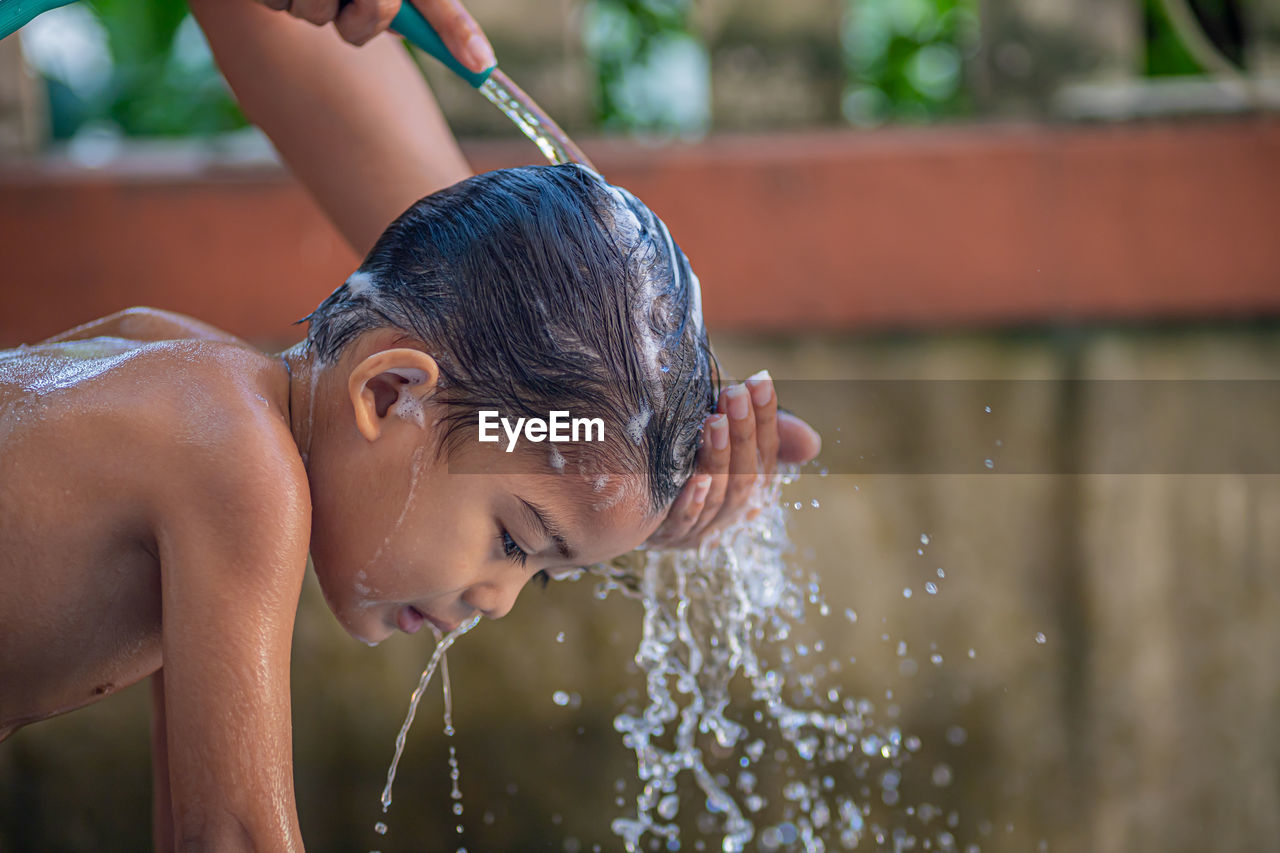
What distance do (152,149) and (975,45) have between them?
1547 millimetres

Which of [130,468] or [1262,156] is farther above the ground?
[130,468]

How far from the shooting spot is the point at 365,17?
3.95 feet

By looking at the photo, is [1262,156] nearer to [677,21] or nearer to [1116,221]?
[1116,221]

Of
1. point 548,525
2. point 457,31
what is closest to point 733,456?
point 548,525

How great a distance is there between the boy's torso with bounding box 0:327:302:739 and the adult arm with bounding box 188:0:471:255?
1.36ft

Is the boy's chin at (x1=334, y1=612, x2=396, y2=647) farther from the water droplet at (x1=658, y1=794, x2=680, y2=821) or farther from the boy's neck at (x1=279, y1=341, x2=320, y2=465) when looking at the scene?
the water droplet at (x1=658, y1=794, x2=680, y2=821)

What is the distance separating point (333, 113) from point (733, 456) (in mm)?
674

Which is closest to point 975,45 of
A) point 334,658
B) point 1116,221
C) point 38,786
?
point 1116,221

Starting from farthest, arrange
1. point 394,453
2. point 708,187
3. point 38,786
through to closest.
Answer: point 38,786, point 708,187, point 394,453

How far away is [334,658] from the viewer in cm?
211

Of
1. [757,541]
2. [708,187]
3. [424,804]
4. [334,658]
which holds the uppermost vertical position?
[708,187]

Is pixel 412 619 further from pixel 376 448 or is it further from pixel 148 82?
pixel 148 82

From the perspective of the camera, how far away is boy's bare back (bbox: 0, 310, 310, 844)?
0.93m

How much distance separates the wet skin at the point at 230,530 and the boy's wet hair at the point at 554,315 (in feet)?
0.11
